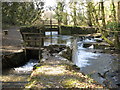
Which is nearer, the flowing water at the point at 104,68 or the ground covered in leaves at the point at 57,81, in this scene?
the ground covered in leaves at the point at 57,81

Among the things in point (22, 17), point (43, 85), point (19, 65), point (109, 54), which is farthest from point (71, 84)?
point (22, 17)

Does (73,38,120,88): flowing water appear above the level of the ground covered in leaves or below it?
below

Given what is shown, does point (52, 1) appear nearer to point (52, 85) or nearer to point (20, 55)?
point (20, 55)

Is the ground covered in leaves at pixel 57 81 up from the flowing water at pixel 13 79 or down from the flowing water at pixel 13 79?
up

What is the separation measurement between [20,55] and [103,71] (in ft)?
16.7

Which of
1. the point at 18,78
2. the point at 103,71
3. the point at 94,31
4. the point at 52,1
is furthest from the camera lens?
the point at 52,1

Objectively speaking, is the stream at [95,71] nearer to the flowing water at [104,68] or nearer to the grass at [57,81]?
the flowing water at [104,68]

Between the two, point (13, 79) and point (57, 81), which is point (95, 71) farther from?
point (57, 81)

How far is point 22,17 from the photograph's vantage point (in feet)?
98.7

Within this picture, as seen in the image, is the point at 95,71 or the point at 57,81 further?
the point at 95,71

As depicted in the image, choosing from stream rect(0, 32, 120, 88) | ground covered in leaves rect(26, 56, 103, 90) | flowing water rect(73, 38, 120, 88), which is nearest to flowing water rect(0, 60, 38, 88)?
stream rect(0, 32, 120, 88)

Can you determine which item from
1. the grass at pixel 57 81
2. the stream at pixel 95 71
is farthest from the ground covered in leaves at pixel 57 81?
the stream at pixel 95 71

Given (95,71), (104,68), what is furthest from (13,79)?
(104,68)

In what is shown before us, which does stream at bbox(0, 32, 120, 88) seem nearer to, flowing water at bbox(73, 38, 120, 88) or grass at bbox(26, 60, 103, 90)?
flowing water at bbox(73, 38, 120, 88)
